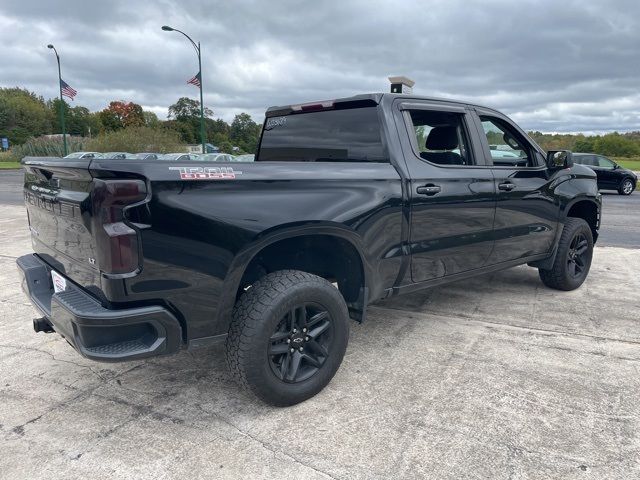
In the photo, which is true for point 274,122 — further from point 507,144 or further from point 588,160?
point 588,160

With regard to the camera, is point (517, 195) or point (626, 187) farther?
point (626, 187)

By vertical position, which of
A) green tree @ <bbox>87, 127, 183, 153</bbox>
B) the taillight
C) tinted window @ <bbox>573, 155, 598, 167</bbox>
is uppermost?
green tree @ <bbox>87, 127, 183, 153</bbox>

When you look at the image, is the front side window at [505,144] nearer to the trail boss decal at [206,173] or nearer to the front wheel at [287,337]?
the front wheel at [287,337]

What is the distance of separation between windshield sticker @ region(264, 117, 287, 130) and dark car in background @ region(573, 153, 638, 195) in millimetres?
16814

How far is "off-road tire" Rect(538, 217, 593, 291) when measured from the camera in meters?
4.90

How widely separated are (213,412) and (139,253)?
113cm

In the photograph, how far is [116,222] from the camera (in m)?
2.21

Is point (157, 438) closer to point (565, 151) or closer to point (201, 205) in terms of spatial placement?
point (201, 205)

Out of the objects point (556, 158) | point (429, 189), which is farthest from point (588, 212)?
point (429, 189)

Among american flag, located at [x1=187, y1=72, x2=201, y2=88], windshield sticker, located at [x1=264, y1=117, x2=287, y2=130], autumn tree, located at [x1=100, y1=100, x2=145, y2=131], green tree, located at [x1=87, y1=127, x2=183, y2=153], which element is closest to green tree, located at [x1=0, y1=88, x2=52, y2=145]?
autumn tree, located at [x1=100, y1=100, x2=145, y2=131]

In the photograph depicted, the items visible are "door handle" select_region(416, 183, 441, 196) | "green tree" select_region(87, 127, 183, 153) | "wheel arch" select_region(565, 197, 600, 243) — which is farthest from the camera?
"green tree" select_region(87, 127, 183, 153)

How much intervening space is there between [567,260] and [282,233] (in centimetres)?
362

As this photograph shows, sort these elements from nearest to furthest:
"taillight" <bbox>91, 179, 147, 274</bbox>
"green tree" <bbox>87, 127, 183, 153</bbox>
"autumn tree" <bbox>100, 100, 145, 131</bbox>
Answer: "taillight" <bbox>91, 179, 147, 274</bbox>
"green tree" <bbox>87, 127, 183, 153</bbox>
"autumn tree" <bbox>100, 100, 145, 131</bbox>

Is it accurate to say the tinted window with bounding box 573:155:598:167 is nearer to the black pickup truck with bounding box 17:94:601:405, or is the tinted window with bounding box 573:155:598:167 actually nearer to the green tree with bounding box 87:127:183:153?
the black pickup truck with bounding box 17:94:601:405
